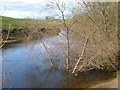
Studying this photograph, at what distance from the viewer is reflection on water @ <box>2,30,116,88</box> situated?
61.9 ft

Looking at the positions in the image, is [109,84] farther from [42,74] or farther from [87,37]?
[42,74]

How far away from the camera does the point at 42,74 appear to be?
69.8 ft

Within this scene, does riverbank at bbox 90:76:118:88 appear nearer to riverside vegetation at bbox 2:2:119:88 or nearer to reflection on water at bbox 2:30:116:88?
reflection on water at bbox 2:30:116:88

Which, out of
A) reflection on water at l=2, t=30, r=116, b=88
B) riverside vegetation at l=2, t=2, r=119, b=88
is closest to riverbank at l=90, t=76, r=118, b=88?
reflection on water at l=2, t=30, r=116, b=88

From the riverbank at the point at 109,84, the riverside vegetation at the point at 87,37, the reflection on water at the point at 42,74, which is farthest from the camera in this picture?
the riverside vegetation at the point at 87,37

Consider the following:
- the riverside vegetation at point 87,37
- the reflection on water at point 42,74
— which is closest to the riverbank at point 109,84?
the reflection on water at point 42,74

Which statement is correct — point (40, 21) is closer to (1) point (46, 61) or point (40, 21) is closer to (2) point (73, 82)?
(1) point (46, 61)

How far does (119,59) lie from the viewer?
2228 centimetres

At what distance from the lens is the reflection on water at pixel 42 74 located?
18.9 metres

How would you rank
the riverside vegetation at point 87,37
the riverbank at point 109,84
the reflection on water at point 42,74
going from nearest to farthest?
the riverbank at point 109,84 → the reflection on water at point 42,74 → the riverside vegetation at point 87,37

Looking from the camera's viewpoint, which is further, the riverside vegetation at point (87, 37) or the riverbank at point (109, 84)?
the riverside vegetation at point (87, 37)

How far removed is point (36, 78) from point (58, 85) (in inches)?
92.7

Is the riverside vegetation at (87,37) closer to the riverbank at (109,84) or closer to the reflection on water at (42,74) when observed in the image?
the reflection on water at (42,74)

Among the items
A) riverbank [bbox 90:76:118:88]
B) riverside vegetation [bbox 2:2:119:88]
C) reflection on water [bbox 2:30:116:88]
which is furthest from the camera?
riverside vegetation [bbox 2:2:119:88]
